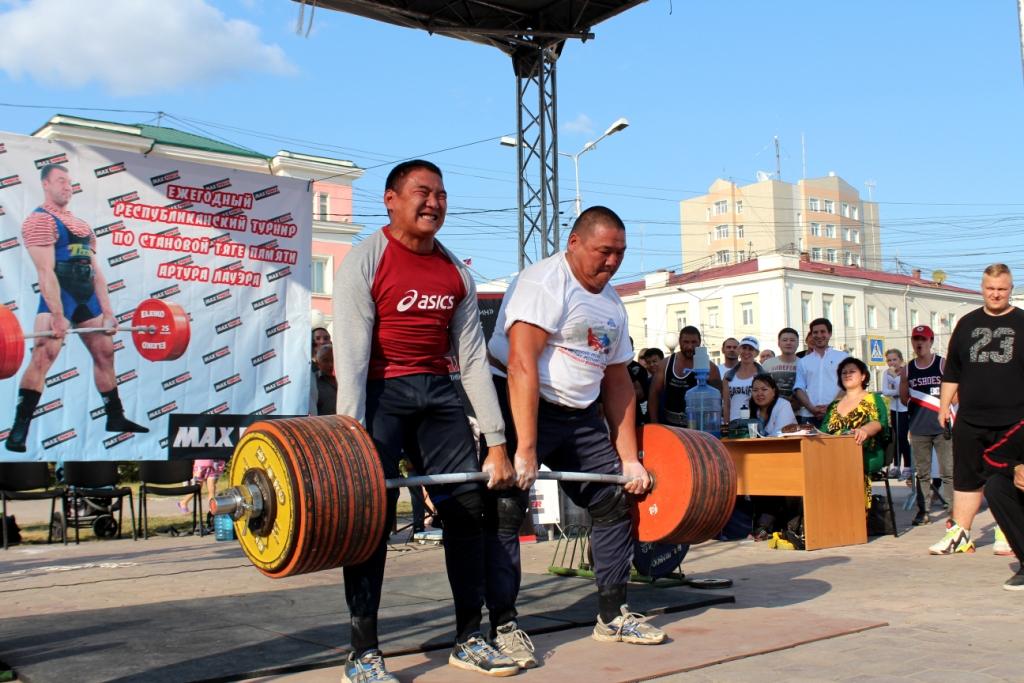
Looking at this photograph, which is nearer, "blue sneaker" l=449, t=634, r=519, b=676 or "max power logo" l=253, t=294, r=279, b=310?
"blue sneaker" l=449, t=634, r=519, b=676

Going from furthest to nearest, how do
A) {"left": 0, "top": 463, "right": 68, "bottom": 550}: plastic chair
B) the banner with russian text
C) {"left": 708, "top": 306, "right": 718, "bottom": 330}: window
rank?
1. {"left": 708, "top": 306, "right": 718, "bottom": 330}: window
2. {"left": 0, "top": 463, "right": 68, "bottom": 550}: plastic chair
3. the banner with russian text

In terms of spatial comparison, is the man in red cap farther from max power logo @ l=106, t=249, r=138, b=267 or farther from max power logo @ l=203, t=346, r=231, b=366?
max power logo @ l=106, t=249, r=138, b=267

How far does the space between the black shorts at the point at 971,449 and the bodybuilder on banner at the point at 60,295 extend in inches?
224

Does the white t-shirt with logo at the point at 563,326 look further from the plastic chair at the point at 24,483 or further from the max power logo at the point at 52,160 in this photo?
the plastic chair at the point at 24,483

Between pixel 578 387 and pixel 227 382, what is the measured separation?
3932 mm

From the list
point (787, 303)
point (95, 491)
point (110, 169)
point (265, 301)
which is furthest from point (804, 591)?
A: point (787, 303)

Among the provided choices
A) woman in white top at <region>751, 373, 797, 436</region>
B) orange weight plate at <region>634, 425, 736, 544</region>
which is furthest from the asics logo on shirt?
woman in white top at <region>751, 373, 797, 436</region>

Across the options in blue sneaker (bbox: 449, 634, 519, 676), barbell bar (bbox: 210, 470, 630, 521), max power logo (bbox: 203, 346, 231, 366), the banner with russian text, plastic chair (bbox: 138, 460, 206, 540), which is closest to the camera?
barbell bar (bbox: 210, 470, 630, 521)

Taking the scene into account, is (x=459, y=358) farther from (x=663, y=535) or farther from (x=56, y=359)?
(x=56, y=359)

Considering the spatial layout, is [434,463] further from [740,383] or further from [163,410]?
[740,383]

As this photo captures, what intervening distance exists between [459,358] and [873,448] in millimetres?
6023

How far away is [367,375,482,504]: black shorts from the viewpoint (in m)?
4.02

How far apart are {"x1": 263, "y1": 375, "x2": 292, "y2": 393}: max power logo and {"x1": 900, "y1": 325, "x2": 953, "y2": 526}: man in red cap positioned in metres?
5.87

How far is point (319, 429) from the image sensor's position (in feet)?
11.8
